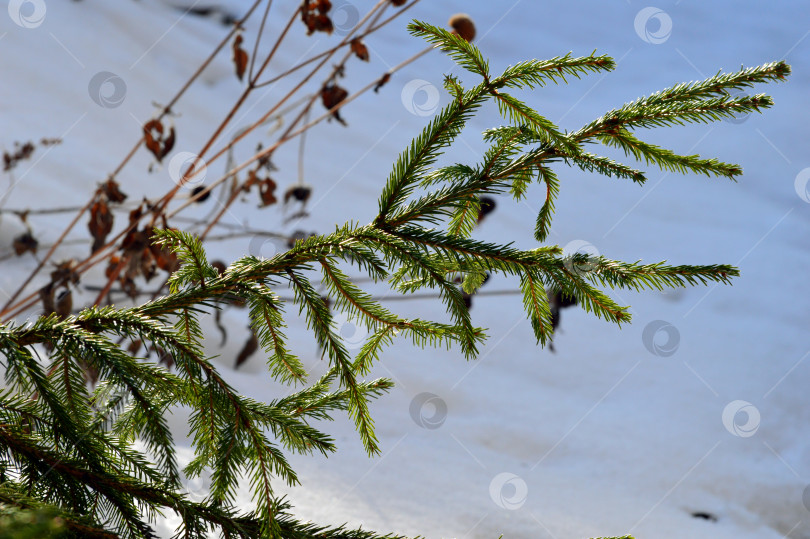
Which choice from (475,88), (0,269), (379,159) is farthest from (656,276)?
(379,159)

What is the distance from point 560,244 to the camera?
2318mm

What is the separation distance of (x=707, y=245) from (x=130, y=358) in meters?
2.44

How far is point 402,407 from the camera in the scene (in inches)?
64.2

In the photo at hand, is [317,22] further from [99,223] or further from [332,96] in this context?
[99,223]

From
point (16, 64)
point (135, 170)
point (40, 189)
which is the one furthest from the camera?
point (16, 64)

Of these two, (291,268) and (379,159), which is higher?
(379,159)

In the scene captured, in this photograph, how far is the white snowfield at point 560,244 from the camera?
1250 mm

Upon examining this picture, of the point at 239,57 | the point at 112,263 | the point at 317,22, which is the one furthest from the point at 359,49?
the point at 112,263

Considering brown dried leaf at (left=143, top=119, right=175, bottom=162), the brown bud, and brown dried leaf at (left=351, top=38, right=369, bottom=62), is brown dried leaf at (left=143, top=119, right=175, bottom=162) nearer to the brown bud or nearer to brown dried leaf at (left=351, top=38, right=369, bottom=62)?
brown dried leaf at (left=351, top=38, right=369, bottom=62)

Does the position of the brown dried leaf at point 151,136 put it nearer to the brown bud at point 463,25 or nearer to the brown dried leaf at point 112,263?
the brown dried leaf at point 112,263

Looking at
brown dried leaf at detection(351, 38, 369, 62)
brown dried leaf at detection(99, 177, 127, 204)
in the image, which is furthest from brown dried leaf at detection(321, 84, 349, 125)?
brown dried leaf at detection(99, 177, 127, 204)

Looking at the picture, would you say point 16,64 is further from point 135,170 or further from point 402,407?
point 402,407

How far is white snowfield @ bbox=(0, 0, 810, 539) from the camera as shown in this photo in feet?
4.10

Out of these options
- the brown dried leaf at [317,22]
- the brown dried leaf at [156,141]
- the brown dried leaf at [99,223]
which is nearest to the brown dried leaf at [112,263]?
the brown dried leaf at [99,223]
